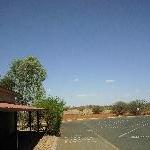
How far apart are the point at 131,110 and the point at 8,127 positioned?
54.2 meters

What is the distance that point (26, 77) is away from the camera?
58.7 m

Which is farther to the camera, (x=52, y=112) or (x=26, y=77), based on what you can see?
(x=26, y=77)

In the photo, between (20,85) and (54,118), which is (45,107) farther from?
(20,85)

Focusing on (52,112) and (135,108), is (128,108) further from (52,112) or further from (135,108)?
(52,112)

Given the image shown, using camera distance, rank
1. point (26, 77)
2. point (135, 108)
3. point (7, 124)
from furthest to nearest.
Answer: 1. point (135, 108)
2. point (26, 77)
3. point (7, 124)

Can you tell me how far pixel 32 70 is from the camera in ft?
193

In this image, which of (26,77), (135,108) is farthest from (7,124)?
(135,108)

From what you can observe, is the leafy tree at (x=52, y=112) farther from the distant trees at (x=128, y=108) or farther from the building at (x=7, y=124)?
the distant trees at (x=128, y=108)

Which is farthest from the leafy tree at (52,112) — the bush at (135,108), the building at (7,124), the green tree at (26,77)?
the bush at (135,108)

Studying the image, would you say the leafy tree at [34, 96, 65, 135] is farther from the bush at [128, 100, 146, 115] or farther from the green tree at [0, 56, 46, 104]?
the bush at [128, 100, 146, 115]

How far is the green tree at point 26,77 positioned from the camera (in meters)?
58.6

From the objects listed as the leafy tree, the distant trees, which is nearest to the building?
the leafy tree

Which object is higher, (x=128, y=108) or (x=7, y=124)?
(x=128, y=108)

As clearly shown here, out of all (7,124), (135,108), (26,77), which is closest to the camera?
(7,124)
